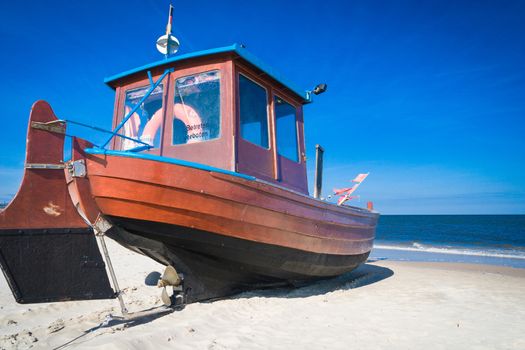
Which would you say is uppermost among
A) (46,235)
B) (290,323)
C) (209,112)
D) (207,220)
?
(209,112)

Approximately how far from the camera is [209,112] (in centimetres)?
448

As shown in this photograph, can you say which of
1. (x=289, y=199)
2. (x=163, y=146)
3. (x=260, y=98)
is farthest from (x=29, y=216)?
(x=260, y=98)

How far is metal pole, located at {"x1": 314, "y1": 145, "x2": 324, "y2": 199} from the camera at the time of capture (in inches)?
254

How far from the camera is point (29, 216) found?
124 inches

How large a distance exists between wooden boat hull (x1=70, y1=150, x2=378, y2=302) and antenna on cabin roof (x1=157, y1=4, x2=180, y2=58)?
2.66 m

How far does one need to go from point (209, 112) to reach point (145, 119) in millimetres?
1175

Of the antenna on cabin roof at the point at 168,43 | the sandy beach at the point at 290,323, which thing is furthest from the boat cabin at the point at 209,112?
the sandy beach at the point at 290,323

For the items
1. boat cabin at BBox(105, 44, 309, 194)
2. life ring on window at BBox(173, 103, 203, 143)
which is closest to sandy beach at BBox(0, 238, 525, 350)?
boat cabin at BBox(105, 44, 309, 194)

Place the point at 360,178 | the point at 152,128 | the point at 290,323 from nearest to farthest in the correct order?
the point at 290,323 < the point at 152,128 < the point at 360,178

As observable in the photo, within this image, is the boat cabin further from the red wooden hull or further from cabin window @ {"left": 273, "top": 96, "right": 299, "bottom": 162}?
the red wooden hull

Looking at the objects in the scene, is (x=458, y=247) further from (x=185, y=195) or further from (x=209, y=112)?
(x=185, y=195)

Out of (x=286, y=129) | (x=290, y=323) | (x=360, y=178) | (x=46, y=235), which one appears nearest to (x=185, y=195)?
(x=46, y=235)

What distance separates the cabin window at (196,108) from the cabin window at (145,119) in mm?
310

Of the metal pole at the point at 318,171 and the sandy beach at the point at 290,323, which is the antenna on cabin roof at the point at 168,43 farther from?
the sandy beach at the point at 290,323
